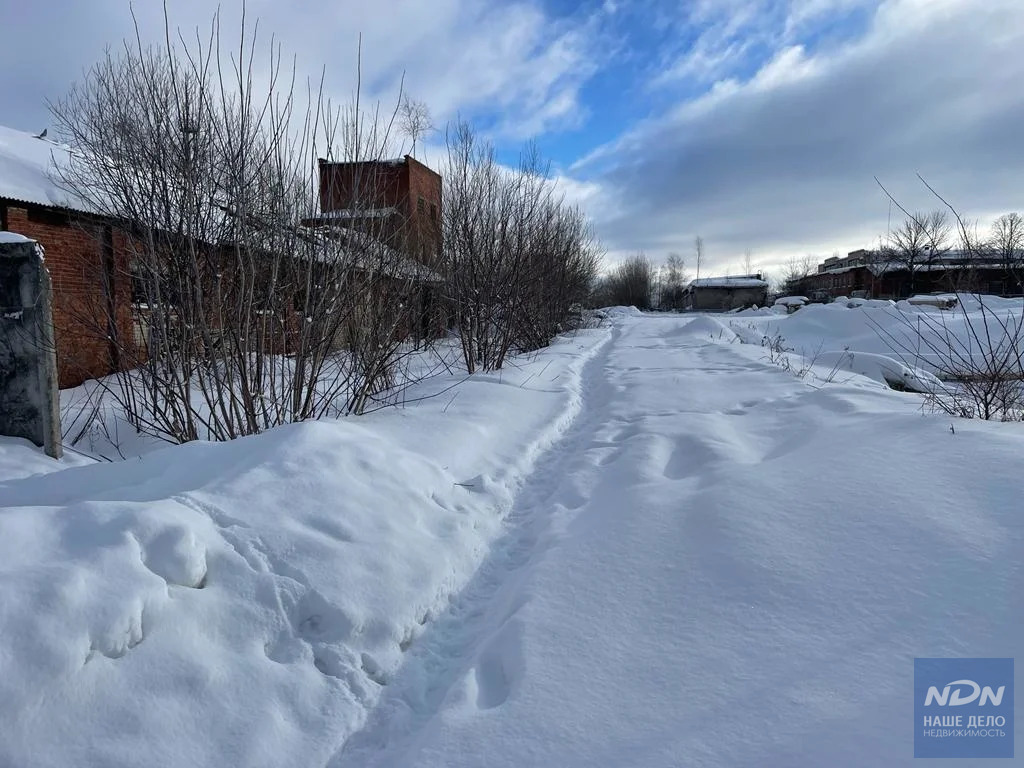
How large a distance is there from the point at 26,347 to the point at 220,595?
422 cm

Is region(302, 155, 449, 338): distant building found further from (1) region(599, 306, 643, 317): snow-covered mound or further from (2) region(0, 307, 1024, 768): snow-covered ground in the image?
(1) region(599, 306, 643, 317): snow-covered mound

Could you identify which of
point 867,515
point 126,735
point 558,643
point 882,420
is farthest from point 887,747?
point 882,420

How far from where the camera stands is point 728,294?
68312mm

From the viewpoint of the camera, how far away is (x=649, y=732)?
5.67 feet

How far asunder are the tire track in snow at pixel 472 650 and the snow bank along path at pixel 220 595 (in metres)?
0.06

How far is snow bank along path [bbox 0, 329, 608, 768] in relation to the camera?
1.66 metres

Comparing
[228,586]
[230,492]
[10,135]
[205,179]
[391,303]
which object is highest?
[10,135]

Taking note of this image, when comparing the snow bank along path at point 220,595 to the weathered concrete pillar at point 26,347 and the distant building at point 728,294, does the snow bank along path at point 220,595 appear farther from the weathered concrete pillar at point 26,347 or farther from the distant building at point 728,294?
the distant building at point 728,294

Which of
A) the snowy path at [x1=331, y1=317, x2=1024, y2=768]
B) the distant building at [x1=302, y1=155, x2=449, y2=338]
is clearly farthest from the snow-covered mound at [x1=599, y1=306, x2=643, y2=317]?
the snowy path at [x1=331, y1=317, x2=1024, y2=768]

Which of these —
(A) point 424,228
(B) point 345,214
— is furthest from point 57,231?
(B) point 345,214

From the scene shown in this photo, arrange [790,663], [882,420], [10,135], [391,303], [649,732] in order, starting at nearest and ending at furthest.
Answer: [649,732], [790,663], [882,420], [391,303], [10,135]

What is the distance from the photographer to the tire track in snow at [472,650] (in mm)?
1875

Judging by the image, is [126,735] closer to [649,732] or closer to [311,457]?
[649,732]

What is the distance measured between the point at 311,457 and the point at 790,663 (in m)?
2.62
